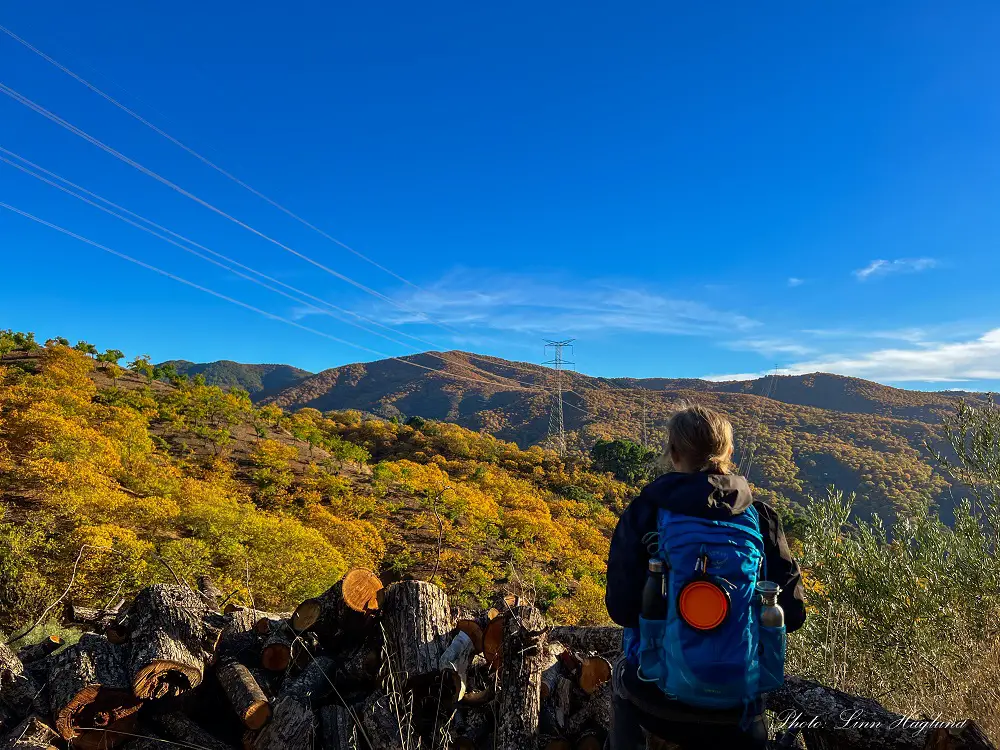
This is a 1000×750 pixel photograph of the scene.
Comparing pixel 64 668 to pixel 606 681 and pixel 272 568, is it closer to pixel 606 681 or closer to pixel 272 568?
pixel 606 681

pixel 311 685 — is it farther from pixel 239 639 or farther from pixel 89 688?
pixel 89 688

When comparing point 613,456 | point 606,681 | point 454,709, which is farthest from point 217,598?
point 613,456

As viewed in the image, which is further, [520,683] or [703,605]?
[520,683]

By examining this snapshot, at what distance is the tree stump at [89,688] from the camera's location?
298 centimetres

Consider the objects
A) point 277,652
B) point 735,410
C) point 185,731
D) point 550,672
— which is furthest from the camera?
point 735,410

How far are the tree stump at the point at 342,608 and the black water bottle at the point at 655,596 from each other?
237 centimetres

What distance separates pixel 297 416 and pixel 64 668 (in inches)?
1331

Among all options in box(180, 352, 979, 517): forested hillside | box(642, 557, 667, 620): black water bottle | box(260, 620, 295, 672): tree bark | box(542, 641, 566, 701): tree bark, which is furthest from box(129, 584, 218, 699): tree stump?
box(180, 352, 979, 517): forested hillside

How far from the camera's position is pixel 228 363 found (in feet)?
577

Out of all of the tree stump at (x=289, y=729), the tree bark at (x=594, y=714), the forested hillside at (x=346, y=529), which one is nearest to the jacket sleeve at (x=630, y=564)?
the forested hillside at (x=346, y=529)

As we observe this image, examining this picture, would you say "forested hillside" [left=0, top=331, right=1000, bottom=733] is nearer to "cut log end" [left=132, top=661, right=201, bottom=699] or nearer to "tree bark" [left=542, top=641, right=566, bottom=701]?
"tree bark" [left=542, top=641, right=566, bottom=701]

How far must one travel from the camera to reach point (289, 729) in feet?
9.69

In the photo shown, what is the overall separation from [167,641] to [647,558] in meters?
3.17

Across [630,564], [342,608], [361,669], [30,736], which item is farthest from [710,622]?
[30,736]
